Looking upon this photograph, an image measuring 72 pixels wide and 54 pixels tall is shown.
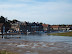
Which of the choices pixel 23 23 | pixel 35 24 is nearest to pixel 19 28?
pixel 23 23

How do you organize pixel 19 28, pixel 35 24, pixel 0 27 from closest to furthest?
pixel 0 27
pixel 19 28
pixel 35 24

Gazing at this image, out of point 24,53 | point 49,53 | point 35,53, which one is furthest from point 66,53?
point 24,53

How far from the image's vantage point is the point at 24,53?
26125 millimetres

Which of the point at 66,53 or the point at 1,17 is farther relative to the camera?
the point at 1,17

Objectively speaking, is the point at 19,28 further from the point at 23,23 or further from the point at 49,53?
the point at 49,53

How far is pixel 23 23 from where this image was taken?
18638 centimetres

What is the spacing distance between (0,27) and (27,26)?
152 ft

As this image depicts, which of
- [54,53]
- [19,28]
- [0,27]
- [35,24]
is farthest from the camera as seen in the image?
[35,24]

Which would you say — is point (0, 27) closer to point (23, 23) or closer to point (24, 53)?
point (23, 23)

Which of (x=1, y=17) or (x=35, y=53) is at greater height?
(x=1, y=17)

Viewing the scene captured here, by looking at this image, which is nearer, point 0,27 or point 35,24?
point 0,27

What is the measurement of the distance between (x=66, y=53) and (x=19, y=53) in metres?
6.77

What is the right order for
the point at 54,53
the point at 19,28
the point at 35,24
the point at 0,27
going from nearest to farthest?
the point at 54,53 < the point at 0,27 < the point at 19,28 < the point at 35,24

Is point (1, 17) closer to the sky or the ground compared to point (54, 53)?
closer to the sky
